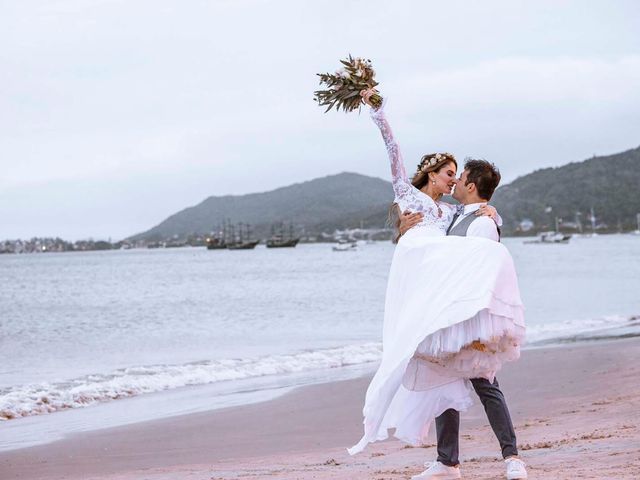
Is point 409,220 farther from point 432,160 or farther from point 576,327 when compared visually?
point 576,327

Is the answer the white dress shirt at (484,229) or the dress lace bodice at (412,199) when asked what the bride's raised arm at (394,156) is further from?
the white dress shirt at (484,229)

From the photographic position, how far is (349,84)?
595 cm

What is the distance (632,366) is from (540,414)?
3828 millimetres

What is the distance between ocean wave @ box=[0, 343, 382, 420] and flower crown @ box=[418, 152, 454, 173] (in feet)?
29.6

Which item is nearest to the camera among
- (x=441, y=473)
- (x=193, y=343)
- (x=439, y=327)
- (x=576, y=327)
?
(x=439, y=327)

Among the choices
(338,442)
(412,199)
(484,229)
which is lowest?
(338,442)

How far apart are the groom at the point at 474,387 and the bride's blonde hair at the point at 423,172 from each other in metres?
0.10

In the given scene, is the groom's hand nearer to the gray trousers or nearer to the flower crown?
the flower crown

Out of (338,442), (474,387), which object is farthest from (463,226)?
(338,442)

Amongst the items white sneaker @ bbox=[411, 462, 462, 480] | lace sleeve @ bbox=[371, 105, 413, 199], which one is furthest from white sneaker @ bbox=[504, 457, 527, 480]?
lace sleeve @ bbox=[371, 105, 413, 199]

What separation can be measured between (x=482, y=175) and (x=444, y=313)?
0.96 m

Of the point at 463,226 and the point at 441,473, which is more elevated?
the point at 463,226

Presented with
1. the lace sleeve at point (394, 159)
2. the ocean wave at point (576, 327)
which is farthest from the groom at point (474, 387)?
the ocean wave at point (576, 327)

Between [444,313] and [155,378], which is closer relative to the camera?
[444,313]
